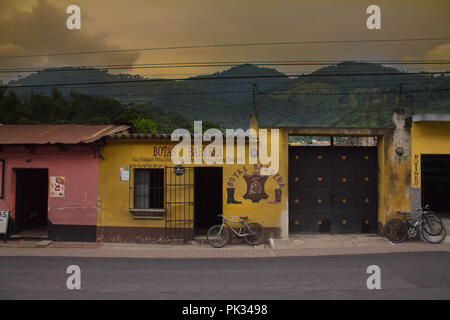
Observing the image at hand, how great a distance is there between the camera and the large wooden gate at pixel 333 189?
12.9 m

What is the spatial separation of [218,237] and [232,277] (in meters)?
3.65

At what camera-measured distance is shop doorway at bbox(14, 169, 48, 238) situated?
12.8 meters

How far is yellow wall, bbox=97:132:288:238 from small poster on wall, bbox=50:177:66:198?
1328 mm

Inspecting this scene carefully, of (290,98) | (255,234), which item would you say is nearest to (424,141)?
(255,234)

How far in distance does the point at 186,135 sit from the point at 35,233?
6.89 m

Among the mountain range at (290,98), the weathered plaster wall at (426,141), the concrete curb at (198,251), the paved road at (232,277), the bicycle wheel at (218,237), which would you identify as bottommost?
the concrete curb at (198,251)

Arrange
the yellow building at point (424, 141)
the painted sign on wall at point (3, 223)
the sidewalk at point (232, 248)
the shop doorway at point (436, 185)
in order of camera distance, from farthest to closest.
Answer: the shop doorway at point (436, 185) < the painted sign on wall at point (3, 223) < the yellow building at point (424, 141) < the sidewalk at point (232, 248)

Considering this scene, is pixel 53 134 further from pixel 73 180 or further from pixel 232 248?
pixel 232 248

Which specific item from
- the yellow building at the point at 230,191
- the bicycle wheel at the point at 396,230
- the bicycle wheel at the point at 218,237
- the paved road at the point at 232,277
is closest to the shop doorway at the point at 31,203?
the yellow building at the point at 230,191

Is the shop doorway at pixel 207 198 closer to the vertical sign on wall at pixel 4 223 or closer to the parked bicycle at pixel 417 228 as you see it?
the parked bicycle at pixel 417 228

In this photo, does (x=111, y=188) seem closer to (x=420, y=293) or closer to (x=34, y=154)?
(x=34, y=154)

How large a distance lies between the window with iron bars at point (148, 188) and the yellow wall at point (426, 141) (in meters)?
9.02

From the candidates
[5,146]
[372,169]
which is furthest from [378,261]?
[5,146]

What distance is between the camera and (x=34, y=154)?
12523 millimetres
